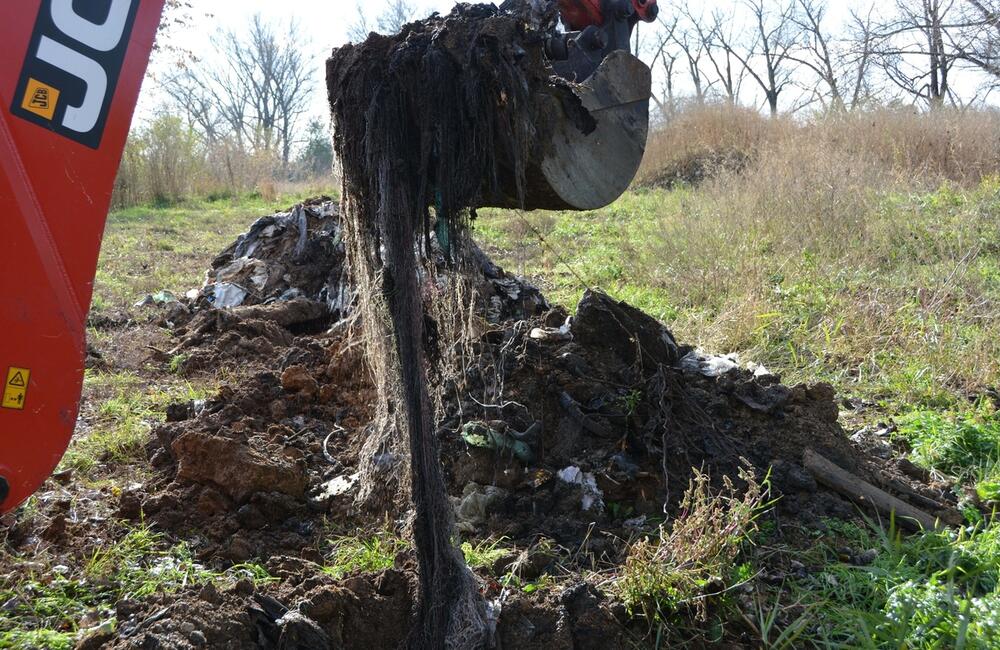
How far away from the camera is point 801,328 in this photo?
5902mm

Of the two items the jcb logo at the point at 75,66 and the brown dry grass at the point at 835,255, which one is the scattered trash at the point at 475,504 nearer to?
the jcb logo at the point at 75,66

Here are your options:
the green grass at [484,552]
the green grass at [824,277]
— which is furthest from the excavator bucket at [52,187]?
the green grass at [824,277]

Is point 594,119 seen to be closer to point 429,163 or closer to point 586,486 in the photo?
point 429,163

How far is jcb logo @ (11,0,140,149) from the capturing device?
194 centimetres

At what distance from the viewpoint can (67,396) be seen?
208 cm

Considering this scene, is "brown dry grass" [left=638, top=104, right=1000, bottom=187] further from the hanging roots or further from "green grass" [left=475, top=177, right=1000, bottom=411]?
the hanging roots

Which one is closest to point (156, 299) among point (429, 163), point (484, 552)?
point (484, 552)

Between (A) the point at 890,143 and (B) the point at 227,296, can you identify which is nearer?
(B) the point at 227,296

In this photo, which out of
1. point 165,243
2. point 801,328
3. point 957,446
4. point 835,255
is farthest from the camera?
point 165,243

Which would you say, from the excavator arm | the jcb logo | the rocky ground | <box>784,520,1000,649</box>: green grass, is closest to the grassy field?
<box>784,520,1000,649</box>: green grass

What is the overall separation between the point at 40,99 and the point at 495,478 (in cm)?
225

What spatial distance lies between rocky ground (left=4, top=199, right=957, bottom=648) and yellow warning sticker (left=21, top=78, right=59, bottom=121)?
1339 mm

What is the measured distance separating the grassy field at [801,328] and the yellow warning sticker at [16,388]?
0.88 meters

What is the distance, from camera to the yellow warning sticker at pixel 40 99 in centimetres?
195
